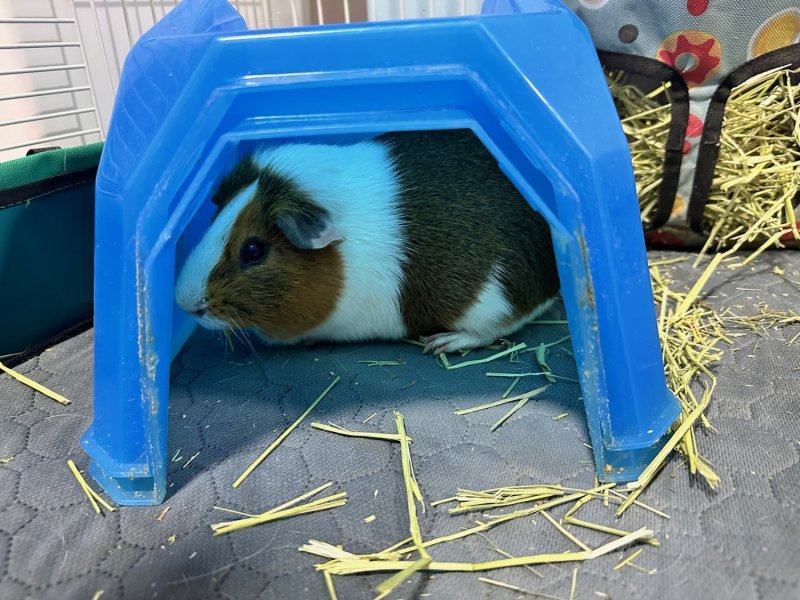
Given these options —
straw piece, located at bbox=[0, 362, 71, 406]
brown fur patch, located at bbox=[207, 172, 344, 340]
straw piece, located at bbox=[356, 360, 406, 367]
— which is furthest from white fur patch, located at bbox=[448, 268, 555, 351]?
straw piece, located at bbox=[0, 362, 71, 406]

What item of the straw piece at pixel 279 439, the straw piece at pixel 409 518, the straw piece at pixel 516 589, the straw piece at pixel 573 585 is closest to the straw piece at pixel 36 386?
the straw piece at pixel 279 439

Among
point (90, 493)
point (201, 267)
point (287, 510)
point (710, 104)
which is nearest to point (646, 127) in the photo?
point (710, 104)

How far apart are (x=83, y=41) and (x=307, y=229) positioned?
1.24 meters

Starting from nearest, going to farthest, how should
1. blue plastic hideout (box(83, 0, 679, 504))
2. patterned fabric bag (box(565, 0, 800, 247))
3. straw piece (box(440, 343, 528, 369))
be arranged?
1. blue plastic hideout (box(83, 0, 679, 504))
2. straw piece (box(440, 343, 528, 369))
3. patterned fabric bag (box(565, 0, 800, 247))

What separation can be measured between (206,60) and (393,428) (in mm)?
773

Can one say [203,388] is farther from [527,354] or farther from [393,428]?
[527,354]

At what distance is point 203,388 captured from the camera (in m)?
1.39

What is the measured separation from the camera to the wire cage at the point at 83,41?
1929 mm

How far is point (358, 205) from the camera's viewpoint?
138 cm

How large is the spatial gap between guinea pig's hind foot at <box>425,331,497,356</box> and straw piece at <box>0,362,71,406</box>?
0.87 metres

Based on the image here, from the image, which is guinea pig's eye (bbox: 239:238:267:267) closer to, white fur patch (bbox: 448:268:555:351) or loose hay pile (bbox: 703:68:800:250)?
white fur patch (bbox: 448:268:555:351)

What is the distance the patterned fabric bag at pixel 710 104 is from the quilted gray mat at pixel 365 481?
54 centimetres

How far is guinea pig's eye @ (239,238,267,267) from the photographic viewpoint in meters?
1.30

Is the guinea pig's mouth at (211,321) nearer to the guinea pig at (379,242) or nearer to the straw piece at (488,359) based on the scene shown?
the guinea pig at (379,242)
